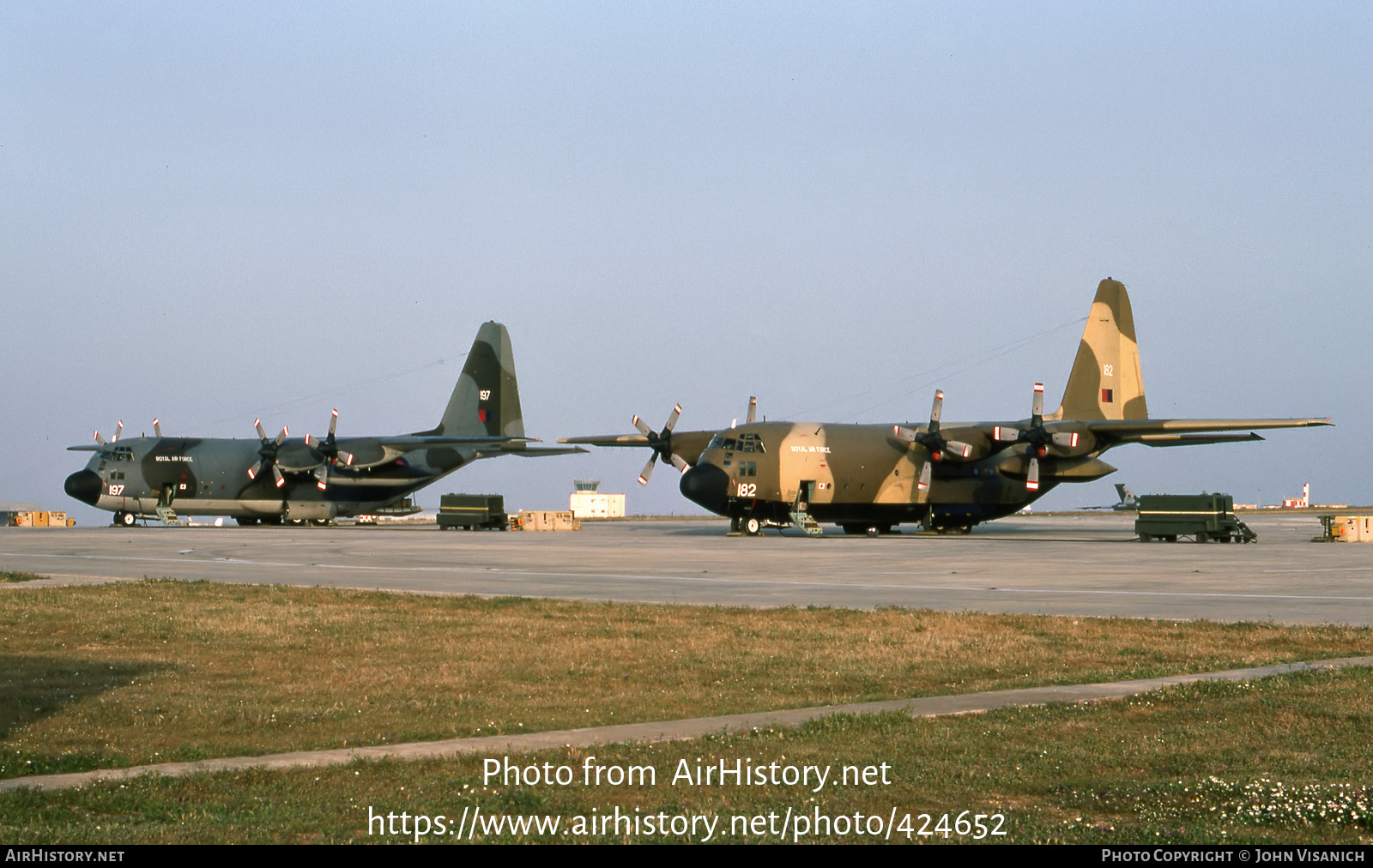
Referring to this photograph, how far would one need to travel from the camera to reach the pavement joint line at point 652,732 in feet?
29.2

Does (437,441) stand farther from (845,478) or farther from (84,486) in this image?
(845,478)

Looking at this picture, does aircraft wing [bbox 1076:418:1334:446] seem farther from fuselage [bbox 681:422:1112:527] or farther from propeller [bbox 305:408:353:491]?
propeller [bbox 305:408:353:491]

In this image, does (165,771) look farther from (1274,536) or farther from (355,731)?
(1274,536)

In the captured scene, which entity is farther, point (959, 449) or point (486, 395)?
point (486, 395)

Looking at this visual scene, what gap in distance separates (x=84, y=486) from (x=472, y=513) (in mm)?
17211

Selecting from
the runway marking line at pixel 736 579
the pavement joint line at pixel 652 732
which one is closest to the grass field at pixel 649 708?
the pavement joint line at pixel 652 732

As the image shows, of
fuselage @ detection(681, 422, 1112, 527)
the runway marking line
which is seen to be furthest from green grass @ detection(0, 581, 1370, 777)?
fuselage @ detection(681, 422, 1112, 527)

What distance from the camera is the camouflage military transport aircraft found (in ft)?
197

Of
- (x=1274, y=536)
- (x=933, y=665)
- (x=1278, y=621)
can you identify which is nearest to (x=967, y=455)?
(x=1274, y=536)

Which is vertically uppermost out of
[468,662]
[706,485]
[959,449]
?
[959,449]

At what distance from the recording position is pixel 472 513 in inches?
2429

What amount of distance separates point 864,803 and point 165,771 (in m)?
4.64

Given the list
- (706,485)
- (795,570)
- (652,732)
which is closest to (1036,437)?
(706,485)

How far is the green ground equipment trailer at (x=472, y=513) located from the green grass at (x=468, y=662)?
39501mm
